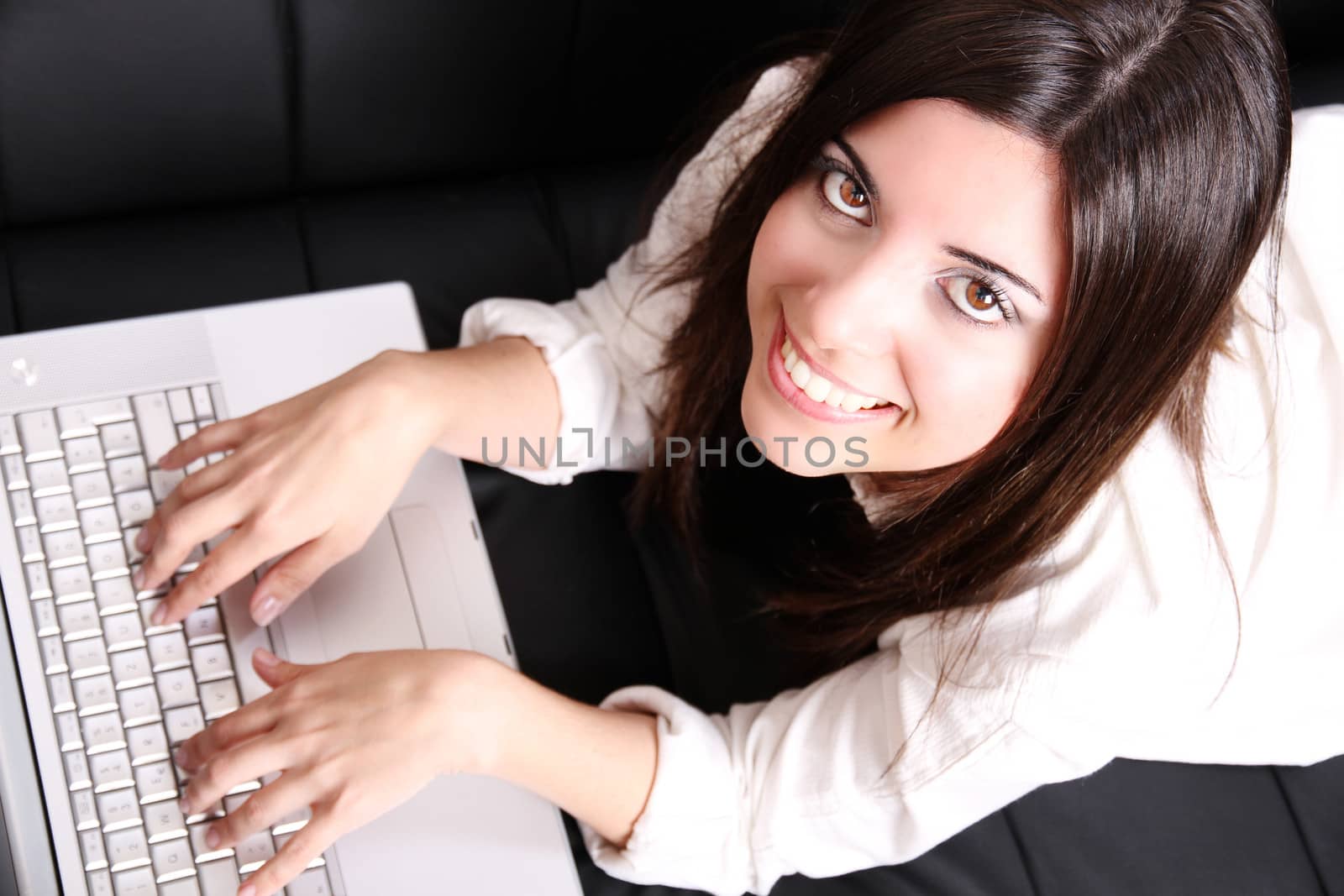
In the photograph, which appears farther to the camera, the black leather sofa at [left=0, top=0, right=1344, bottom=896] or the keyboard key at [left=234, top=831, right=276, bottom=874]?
the black leather sofa at [left=0, top=0, right=1344, bottom=896]

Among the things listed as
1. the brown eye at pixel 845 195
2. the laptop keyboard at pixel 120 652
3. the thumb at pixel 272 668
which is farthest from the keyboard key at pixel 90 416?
the brown eye at pixel 845 195

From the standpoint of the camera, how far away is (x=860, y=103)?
752mm

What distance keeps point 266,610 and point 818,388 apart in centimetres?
42

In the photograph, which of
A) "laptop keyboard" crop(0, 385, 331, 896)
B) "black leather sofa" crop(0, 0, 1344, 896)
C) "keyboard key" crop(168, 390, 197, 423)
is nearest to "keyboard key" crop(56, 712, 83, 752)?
"laptop keyboard" crop(0, 385, 331, 896)

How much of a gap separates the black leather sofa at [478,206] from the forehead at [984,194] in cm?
50

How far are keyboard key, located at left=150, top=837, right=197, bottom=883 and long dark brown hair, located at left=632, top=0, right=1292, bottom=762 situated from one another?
579 millimetres

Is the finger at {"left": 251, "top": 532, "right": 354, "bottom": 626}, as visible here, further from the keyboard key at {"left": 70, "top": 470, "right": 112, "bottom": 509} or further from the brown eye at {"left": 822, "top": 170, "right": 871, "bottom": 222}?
the brown eye at {"left": 822, "top": 170, "right": 871, "bottom": 222}

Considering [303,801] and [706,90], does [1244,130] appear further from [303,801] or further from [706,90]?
[303,801]

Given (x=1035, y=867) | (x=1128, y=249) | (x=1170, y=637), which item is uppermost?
(x=1128, y=249)

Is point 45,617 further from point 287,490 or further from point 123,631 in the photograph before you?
point 287,490

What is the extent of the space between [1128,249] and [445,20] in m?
0.68

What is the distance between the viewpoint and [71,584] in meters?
0.81

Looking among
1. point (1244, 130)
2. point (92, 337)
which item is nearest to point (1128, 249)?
point (1244, 130)

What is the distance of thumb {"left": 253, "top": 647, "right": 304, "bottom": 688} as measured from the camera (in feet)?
2.60
